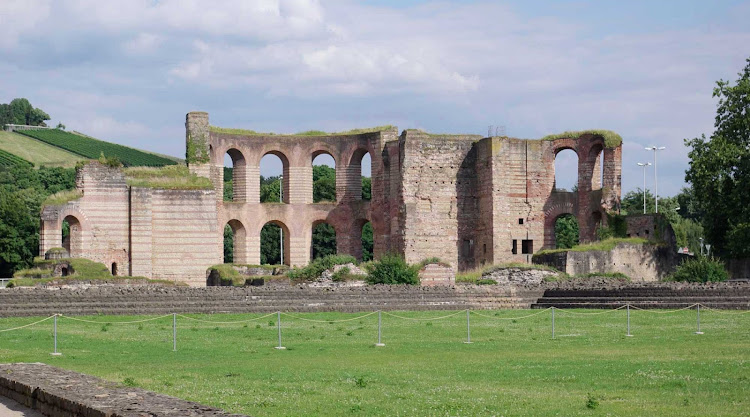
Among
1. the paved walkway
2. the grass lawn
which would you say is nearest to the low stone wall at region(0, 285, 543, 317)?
the grass lawn

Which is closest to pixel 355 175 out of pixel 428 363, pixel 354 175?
pixel 354 175

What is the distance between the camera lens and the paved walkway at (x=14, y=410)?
1216cm

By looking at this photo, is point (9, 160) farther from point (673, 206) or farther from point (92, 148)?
point (673, 206)

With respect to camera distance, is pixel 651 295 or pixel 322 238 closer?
pixel 651 295

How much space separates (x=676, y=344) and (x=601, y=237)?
2421cm

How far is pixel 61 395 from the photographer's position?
443 inches

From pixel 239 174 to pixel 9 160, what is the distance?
54.8 m

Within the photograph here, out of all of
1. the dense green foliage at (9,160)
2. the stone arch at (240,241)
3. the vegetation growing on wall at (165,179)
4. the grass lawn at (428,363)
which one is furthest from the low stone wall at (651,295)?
the dense green foliage at (9,160)

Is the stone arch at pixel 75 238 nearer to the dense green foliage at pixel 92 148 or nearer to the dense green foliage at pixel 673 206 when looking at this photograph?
the dense green foliage at pixel 673 206

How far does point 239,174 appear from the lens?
5072 cm

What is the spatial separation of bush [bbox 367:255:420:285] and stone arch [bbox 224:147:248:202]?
42.6 ft

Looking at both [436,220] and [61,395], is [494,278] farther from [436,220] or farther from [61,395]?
[61,395]

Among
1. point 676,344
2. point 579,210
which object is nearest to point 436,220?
point 579,210

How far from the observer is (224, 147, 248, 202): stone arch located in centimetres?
5019
